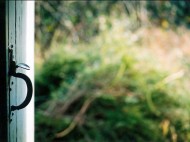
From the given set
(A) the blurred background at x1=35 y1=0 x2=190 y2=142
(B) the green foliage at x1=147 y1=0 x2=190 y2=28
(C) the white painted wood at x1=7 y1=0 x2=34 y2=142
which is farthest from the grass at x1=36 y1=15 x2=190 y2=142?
(C) the white painted wood at x1=7 y1=0 x2=34 y2=142

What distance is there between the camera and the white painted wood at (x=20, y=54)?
5.96 ft

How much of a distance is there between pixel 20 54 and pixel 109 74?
3.47 metres

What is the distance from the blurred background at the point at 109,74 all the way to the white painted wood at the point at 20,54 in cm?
239

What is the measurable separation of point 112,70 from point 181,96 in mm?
1014

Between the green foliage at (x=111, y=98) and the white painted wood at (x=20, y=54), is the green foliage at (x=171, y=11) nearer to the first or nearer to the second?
the green foliage at (x=111, y=98)

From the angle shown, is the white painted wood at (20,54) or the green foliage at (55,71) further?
the green foliage at (55,71)

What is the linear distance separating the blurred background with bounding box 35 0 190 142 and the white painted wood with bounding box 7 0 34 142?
239 cm

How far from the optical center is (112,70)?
5.58m

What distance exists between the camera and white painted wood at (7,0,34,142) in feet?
5.96

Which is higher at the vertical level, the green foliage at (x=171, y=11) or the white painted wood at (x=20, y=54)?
the green foliage at (x=171, y=11)

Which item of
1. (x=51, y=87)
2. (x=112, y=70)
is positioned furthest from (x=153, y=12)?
(x=51, y=87)

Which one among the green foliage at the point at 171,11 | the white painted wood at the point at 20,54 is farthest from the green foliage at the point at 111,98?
the white painted wood at the point at 20,54

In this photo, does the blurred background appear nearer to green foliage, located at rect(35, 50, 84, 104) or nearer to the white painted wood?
green foliage, located at rect(35, 50, 84, 104)

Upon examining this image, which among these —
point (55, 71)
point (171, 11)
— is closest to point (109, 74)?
point (55, 71)
